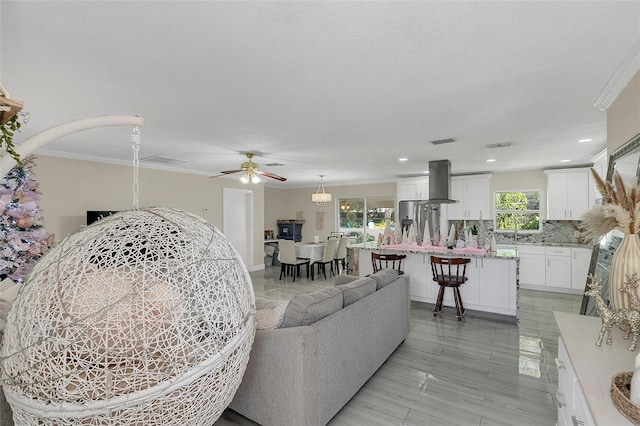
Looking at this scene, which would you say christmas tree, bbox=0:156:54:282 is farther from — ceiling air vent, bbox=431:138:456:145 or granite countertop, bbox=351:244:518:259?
granite countertop, bbox=351:244:518:259

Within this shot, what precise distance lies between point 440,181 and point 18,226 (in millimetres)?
5342

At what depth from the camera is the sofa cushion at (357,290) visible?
8.13 ft

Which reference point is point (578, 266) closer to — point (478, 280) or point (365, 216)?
point (478, 280)

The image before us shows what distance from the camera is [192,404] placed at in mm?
910

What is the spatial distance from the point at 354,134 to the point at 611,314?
9.40 ft

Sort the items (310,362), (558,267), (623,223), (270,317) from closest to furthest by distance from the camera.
A: (623,223), (310,362), (270,317), (558,267)

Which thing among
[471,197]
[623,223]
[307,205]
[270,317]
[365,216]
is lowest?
[270,317]

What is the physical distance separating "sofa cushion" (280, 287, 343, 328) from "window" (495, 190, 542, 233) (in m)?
6.00

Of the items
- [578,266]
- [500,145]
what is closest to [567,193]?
[578,266]

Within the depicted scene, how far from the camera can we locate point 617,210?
1.43 m

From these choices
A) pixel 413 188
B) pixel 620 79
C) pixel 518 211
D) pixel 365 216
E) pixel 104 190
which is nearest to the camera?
pixel 620 79

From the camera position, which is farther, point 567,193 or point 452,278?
point 567,193

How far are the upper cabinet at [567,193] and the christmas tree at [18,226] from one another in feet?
24.4

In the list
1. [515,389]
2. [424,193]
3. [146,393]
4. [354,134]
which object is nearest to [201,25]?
[146,393]
